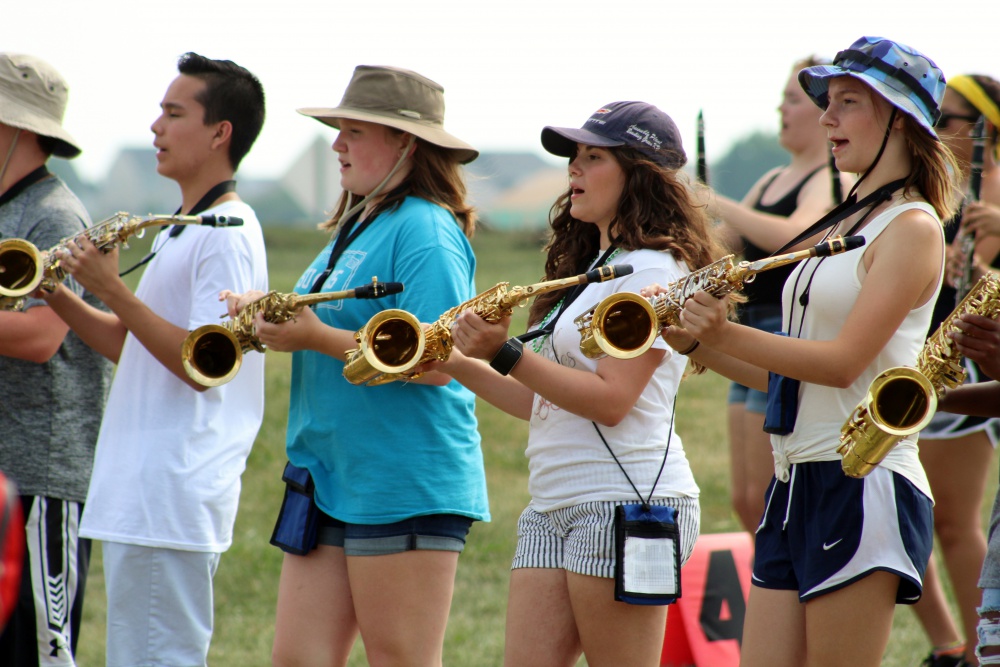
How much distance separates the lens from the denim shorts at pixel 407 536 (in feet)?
11.7

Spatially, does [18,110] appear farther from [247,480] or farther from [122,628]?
[247,480]

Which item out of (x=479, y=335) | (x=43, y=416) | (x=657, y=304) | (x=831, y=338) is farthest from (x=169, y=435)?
(x=831, y=338)

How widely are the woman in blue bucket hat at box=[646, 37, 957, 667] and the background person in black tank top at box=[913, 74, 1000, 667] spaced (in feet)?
5.85

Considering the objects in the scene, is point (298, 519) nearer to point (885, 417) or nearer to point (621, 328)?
point (621, 328)

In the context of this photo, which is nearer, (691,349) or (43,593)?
(691,349)

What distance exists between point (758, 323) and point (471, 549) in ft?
10.2

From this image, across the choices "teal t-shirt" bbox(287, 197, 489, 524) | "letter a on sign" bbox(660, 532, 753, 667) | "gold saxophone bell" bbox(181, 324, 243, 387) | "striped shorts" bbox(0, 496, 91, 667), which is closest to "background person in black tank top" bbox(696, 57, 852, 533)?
"letter a on sign" bbox(660, 532, 753, 667)

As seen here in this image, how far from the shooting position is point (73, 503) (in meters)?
4.24

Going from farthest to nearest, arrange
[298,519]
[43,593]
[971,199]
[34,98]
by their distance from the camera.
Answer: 1. [971,199]
2. [34,98]
3. [43,593]
4. [298,519]

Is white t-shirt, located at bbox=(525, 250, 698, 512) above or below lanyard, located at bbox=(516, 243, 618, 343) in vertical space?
below

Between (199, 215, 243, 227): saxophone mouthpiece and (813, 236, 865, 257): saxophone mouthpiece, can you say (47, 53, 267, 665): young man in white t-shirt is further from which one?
(813, 236, 865, 257): saxophone mouthpiece

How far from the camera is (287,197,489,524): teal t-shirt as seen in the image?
141 inches

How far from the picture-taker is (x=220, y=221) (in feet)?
12.4

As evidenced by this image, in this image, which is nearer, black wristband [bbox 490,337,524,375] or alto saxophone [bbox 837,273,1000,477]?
alto saxophone [bbox 837,273,1000,477]
